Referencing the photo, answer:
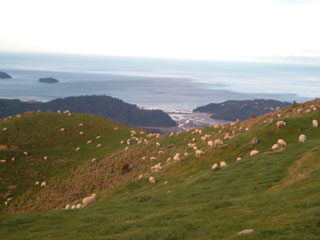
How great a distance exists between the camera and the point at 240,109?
143000mm

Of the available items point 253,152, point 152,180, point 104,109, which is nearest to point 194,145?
point 152,180

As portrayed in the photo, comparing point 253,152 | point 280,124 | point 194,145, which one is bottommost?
point 194,145

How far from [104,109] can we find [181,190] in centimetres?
13113

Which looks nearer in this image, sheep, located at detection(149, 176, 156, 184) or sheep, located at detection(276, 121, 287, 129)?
sheep, located at detection(149, 176, 156, 184)

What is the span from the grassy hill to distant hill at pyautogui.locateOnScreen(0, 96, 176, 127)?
79740 mm

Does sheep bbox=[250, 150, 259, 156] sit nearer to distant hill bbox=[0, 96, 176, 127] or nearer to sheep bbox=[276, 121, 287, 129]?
sheep bbox=[276, 121, 287, 129]

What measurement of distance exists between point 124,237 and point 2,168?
37313 millimetres

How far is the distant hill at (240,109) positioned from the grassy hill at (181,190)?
92597 millimetres

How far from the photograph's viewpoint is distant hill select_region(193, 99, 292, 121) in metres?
135

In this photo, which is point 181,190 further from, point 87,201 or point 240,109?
point 240,109

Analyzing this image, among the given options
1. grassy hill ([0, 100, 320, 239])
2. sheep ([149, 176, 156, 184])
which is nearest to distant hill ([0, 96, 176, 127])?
grassy hill ([0, 100, 320, 239])

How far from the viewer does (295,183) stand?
16.0 m

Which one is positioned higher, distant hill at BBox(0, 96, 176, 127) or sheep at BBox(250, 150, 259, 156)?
sheep at BBox(250, 150, 259, 156)

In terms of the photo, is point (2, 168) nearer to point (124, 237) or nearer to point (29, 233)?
point (29, 233)
